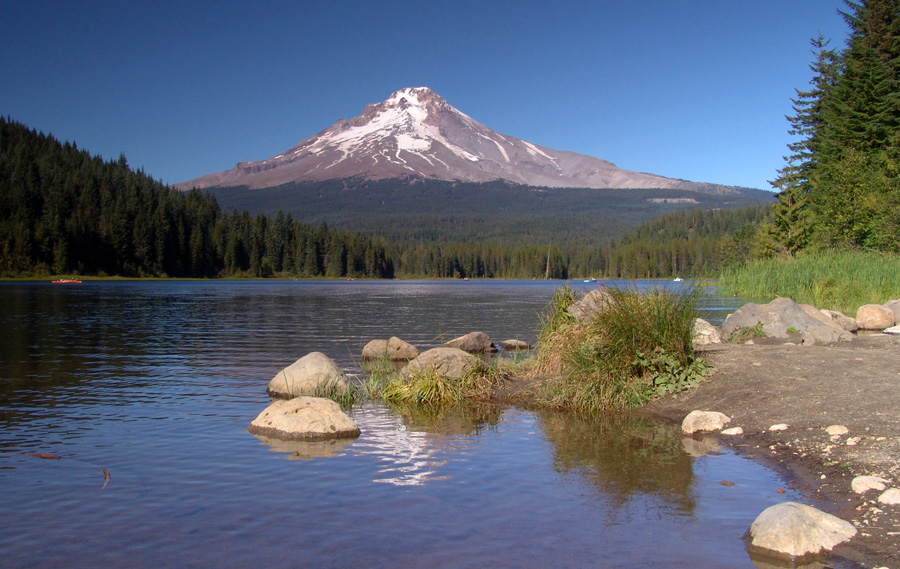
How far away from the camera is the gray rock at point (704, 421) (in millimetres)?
12148

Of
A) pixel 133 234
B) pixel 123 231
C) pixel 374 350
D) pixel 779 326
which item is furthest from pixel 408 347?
pixel 133 234

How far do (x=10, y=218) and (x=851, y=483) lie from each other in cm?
15317

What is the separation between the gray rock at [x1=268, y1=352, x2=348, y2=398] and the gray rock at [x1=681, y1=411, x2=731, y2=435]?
25.5ft

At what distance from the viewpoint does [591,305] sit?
679 inches

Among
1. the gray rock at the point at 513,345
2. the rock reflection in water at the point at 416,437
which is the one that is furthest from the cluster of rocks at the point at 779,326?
the gray rock at the point at 513,345

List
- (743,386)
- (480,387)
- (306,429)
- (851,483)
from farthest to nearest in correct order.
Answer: (480,387), (743,386), (306,429), (851,483)

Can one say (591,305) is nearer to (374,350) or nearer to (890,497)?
(374,350)

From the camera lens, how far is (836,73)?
55.4 meters

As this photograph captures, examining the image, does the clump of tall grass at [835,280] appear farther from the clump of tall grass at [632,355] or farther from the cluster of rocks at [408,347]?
the clump of tall grass at [632,355]

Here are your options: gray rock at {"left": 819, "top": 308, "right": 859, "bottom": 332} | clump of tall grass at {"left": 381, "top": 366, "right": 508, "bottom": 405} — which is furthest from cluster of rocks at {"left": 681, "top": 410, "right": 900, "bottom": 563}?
gray rock at {"left": 819, "top": 308, "right": 859, "bottom": 332}

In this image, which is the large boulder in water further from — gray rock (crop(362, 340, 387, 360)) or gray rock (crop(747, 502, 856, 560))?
gray rock (crop(747, 502, 856, 560))

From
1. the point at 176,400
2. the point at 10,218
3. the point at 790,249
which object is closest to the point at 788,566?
the point at 176,400

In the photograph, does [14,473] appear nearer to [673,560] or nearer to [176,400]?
[176,400]

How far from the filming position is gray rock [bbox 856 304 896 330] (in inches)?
1037
